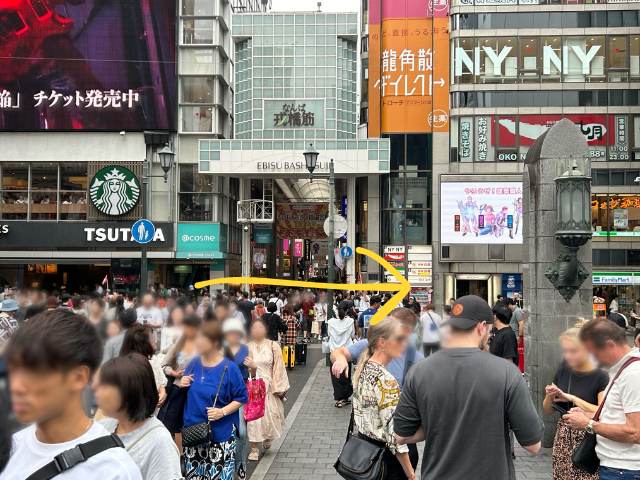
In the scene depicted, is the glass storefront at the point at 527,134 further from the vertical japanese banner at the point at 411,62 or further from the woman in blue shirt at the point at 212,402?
the woman in blue shirt at the point at 212,402

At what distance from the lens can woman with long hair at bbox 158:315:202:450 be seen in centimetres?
551

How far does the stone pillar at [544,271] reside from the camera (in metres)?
9.24

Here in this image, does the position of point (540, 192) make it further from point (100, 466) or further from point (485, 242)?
point (485, 242)

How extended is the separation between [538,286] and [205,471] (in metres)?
5.90

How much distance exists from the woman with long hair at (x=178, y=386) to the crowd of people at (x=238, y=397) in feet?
0.04

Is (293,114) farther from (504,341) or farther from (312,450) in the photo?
(312,450)

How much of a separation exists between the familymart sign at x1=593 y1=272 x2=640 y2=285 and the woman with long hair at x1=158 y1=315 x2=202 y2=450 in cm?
3525

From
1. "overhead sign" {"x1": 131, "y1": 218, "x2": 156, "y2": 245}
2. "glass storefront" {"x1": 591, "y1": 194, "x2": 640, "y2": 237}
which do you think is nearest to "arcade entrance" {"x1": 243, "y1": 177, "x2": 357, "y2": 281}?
"glass storefront" {"x1": 591, "y1": 194, "x2": 640, "y2": 237}

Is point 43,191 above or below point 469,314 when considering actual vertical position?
above

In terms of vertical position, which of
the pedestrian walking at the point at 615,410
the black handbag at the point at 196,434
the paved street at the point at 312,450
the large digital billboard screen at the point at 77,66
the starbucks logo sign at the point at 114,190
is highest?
the large digital billboard screen at the point at 77,66

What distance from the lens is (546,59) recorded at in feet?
122

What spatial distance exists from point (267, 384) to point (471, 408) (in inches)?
226
